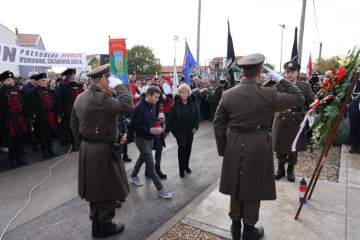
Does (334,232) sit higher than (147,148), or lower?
lower

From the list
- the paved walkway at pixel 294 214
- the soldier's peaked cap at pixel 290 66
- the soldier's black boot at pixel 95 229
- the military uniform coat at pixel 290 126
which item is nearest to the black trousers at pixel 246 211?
the paved walkway at pixel 294 214

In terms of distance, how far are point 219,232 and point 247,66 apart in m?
2.06

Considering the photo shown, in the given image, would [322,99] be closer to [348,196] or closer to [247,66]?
[247,66]

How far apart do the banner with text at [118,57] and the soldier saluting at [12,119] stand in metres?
2.93

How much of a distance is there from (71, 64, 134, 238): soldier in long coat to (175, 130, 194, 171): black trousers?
2.17m

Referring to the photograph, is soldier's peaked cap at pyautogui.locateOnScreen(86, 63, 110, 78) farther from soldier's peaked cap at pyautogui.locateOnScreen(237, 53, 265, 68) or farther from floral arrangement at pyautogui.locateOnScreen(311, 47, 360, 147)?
floral arrangement at pyautogui.locateOnScreen(311, 47, 360, 147)

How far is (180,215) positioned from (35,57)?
265 inches

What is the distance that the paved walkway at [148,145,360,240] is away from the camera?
137 inches

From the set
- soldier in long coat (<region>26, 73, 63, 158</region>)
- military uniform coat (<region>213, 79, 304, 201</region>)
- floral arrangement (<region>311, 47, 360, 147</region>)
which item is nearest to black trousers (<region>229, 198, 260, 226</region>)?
military uniform coat (<region>213, 79, 304, 201</region>)

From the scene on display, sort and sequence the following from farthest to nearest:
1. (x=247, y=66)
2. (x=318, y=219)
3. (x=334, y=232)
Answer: (x=318, y=219) < (x=334, y=232) < (x=247, y=66)

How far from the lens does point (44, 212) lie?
4.25 m

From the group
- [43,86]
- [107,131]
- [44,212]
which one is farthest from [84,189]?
[43,86]

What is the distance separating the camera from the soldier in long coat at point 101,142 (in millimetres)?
3111

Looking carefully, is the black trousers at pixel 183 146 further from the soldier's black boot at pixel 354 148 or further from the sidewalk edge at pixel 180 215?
the soldier's black boot at pixel 354 148
